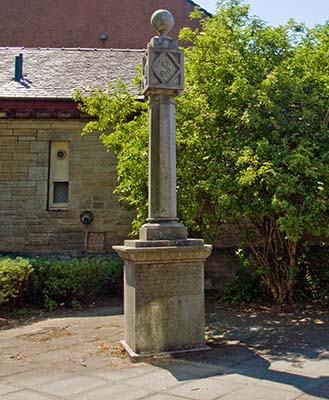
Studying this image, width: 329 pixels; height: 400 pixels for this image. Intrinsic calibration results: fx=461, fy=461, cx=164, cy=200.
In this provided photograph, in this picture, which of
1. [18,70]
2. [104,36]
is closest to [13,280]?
[18,70]

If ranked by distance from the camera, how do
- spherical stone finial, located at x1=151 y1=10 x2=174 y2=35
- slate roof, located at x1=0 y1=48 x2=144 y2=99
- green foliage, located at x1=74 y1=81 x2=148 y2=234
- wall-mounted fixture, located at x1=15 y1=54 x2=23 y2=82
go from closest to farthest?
1. spherical stone finial, located at x1=151 y1=10 x2=174 y2=35
2. green foliage, located at x1=74 y1=81 x2=148 y2=234
3. slate roof, located at x1=0 y1=48 x2=144 y2=99
4. wall-mounted fixture, located at x1=15 y1=54 x2=23 y2=82

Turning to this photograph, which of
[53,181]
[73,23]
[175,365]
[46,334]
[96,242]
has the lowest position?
[46,334]

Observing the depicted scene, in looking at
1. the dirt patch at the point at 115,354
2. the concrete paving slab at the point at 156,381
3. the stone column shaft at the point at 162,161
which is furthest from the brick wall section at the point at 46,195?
the concrete paving slab at the point at 156,381

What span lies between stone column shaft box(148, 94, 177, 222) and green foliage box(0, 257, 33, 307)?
3.83m

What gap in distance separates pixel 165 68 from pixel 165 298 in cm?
267

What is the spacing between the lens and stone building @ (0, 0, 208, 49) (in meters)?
20.2

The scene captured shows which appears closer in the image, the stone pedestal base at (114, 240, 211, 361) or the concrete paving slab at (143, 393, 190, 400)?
the concrete paving slab at (143, 393, 190, 400)

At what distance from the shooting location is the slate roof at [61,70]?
11727mm

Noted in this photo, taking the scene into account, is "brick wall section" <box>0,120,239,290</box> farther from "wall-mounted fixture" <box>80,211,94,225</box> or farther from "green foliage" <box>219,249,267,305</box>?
"green foliage" <box>219,249,267,305</box>

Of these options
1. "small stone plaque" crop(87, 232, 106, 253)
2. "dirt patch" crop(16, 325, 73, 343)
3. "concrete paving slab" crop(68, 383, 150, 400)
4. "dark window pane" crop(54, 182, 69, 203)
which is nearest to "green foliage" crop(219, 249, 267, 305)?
"small stone plaque" crop(87, 232, 106, 253)

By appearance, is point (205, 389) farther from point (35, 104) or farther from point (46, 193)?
point (35, 104)

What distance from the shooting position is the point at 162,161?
17.7 feet

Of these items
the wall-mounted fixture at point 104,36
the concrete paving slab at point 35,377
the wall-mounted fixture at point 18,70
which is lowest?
the concrete paving slab at point 35,377

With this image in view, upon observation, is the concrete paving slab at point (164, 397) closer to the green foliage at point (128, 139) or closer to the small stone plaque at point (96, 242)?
the green foliage at point (128, 139)
